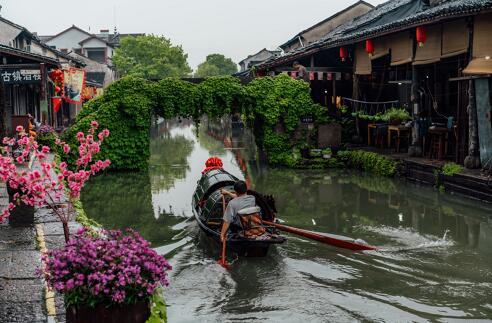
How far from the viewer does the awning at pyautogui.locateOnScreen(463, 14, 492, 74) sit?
55.8 feet

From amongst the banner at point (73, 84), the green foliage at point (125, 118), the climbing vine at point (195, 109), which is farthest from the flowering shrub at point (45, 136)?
the banner at point (73, 84)

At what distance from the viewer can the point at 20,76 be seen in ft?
69.5

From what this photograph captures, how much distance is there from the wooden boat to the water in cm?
39

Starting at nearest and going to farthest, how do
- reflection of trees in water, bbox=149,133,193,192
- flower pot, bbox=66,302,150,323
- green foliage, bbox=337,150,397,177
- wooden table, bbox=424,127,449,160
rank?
flower pot, bbox=66,302,150,323, wooden table, bbox=424,127,449,160, green foliage, bbox=337,150,397,177, reflection of trees in water, bbox=149,133,193,192

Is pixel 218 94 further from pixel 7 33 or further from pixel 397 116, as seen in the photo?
pixel 7 33

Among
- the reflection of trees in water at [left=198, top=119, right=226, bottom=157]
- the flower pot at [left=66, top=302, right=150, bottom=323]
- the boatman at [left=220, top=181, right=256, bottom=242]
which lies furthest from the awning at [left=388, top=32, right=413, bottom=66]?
the flower pot at [left=66, top=302, right=150, bottom=323]

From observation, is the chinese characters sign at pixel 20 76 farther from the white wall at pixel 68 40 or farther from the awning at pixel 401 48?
the white wall at pixel 68 40

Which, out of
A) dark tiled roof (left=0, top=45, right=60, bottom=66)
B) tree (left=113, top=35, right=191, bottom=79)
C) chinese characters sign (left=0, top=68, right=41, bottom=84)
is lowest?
chinese characters sign (left=0, top=68, right=41, bottom=84)

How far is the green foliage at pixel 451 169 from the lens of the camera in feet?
60.8

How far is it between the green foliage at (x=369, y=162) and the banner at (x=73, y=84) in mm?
15060

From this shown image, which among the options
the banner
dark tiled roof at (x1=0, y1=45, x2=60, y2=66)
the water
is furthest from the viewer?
the banner

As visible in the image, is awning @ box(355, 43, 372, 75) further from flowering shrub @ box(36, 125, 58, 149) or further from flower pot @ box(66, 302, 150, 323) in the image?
flower pot @ box(66, 302, 150, 323)

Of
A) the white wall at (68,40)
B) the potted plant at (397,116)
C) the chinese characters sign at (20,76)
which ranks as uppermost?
the white wall at (68,40)

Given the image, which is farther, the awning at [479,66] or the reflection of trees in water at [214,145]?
the reflection of trees in water at [214,145]
